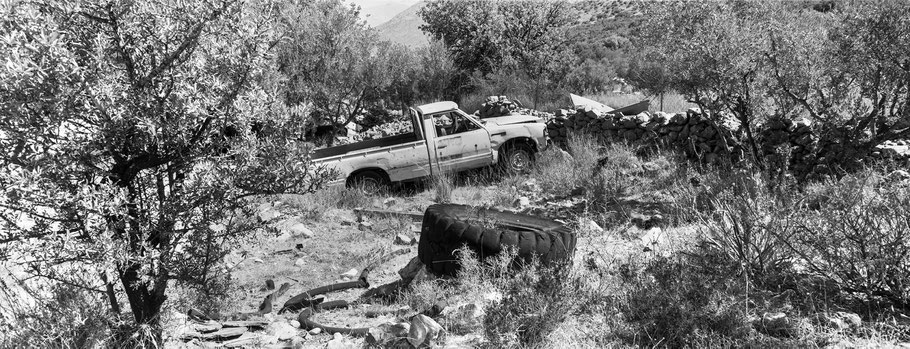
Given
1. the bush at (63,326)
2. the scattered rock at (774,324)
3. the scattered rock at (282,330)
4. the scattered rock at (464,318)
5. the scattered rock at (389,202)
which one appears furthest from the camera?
the scattered rock at (389,202)

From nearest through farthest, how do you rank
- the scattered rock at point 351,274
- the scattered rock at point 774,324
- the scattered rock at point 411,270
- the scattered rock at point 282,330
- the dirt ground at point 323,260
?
the scattered rock at point 774,324 < the scattered rock at point 282,330 < the dirt ground at point 323,260 < the scattered rock at point 411,270 < the scattered rock at point 351,274

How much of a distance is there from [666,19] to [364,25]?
12872 mm

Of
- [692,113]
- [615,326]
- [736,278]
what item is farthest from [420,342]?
[692,113]

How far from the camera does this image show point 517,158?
12367 millimetres

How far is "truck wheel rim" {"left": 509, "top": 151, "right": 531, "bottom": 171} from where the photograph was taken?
1223 cm

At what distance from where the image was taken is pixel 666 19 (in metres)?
9.02

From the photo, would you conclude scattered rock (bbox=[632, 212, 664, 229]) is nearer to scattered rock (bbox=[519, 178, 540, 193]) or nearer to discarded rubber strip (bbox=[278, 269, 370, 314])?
scattered rock (bbox=[519, 178, 540, 193])

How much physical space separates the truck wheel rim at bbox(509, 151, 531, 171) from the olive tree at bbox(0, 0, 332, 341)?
26.7 feet

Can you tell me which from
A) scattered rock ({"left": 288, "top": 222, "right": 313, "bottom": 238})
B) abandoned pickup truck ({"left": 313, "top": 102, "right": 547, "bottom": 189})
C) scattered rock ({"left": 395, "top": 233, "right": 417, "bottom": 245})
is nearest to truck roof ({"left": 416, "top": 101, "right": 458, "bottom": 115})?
abandoned pickup truck ({"left": 313, "top": 102, "right": 547, "bottom": 189})

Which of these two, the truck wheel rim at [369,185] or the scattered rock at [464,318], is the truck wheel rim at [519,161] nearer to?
the truck wheel rim at [369,185]

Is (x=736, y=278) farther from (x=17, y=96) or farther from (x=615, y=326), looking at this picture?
(x=17, y=96)

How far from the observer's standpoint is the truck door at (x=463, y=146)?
11758 millimetres

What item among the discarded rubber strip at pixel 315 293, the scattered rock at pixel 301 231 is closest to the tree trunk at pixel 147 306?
the discarded rubber strip at pixel 315 293

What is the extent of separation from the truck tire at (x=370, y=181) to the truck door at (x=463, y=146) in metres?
1.06
